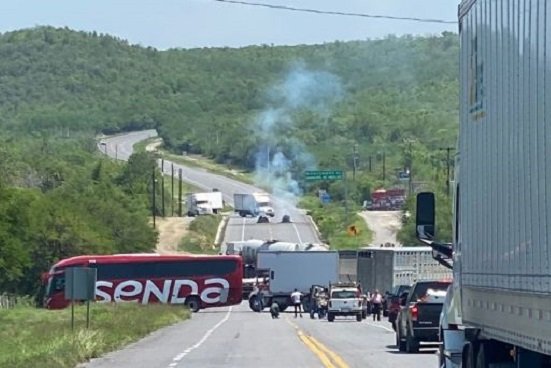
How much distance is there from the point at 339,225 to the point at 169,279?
149 ft

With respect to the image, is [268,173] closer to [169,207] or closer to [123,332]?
[169,207]

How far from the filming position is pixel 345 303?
64125 millimetres

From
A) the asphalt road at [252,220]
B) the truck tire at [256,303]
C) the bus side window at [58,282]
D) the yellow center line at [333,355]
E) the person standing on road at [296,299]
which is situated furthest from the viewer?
the asphalt road at [252,220]

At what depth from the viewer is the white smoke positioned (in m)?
156

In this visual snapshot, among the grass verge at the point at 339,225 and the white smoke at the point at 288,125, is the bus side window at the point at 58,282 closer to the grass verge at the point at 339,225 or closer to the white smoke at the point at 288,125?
the grass verge at the point at 339,225

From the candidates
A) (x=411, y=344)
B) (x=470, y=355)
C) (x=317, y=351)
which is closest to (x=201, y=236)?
(x=317, y=351)

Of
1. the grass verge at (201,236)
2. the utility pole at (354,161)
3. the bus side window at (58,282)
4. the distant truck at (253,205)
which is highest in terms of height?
the utility pole at (354,161)

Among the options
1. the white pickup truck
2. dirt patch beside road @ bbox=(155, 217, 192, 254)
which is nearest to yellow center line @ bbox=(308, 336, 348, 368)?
the white pickup truck

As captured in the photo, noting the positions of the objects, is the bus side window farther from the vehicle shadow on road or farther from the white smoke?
the white smoke

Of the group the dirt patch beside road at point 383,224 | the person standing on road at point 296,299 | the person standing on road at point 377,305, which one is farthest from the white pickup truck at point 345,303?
the dirt patch beside road at point 383,224

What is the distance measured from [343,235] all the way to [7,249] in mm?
44679

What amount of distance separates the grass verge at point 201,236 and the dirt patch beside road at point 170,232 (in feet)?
2.56

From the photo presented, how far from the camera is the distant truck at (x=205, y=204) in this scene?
443 feet

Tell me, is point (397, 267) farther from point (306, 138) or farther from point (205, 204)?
point (306, 138)
